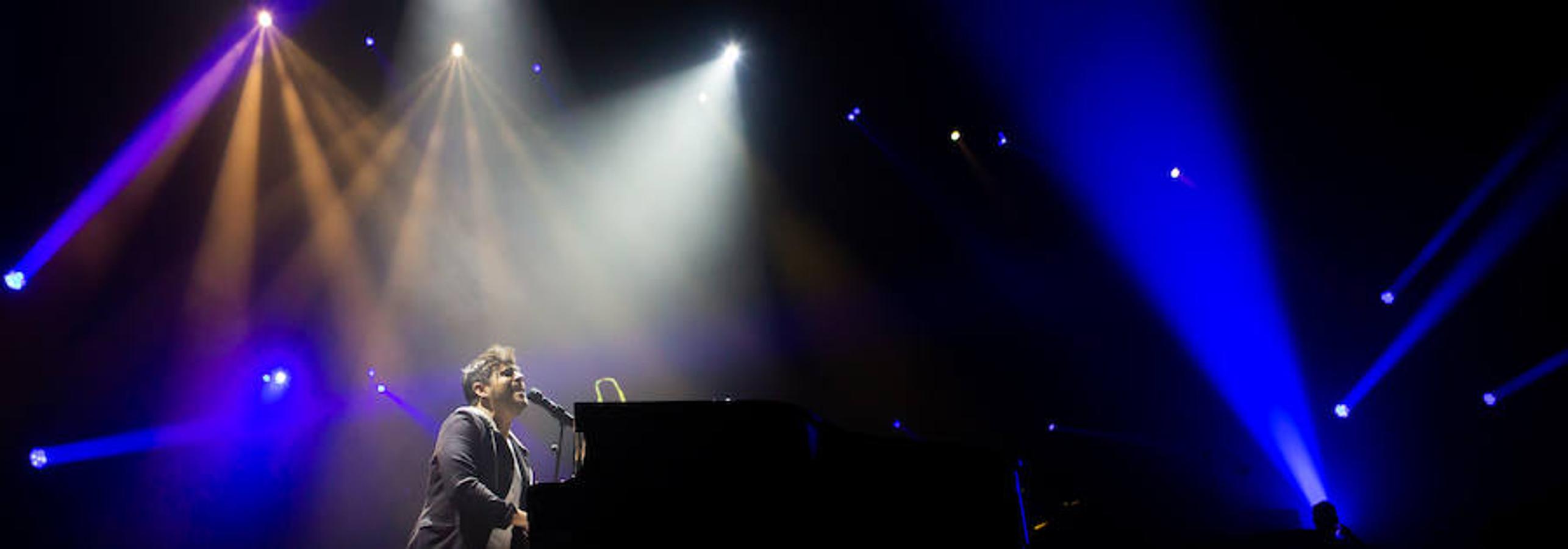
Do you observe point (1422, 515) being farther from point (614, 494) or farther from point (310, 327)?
point (310, 327)

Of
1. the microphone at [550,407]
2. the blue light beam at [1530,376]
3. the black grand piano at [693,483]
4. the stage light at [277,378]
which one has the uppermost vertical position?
the stage light at [277,378]

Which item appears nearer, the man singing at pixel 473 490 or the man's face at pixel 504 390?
the man singing at pixel 473 490

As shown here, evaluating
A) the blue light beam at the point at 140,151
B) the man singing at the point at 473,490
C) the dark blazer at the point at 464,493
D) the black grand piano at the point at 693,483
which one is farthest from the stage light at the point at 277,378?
the black grand piano at the point at 693,483

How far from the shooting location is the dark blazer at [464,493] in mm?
3367

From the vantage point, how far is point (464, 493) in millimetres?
3373

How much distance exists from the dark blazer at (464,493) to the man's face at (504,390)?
340mm

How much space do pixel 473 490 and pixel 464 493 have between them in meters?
0.04

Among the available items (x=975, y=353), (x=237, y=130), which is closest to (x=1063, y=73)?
(x=975, y=353)

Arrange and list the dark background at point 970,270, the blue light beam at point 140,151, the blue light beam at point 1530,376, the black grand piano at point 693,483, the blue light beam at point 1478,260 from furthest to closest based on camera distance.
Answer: the blue light beam at point 1478,260 → the blue light beam at point 1530,376 → the dark background at point 970,270 → the blue light beam at point 140,151 → the black grand piano at point 693,483

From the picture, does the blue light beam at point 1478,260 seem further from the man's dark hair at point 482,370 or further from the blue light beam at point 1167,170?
the man's dark hair at point 482,370

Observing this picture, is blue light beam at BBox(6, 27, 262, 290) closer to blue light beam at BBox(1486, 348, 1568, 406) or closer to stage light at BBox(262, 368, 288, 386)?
stage light at BBox(262, 368, 288, 386)

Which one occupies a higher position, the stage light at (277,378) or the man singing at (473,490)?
the stage light at (277,378)

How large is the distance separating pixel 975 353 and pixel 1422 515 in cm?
319

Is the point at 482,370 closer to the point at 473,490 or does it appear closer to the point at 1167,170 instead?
the point at 473,490
